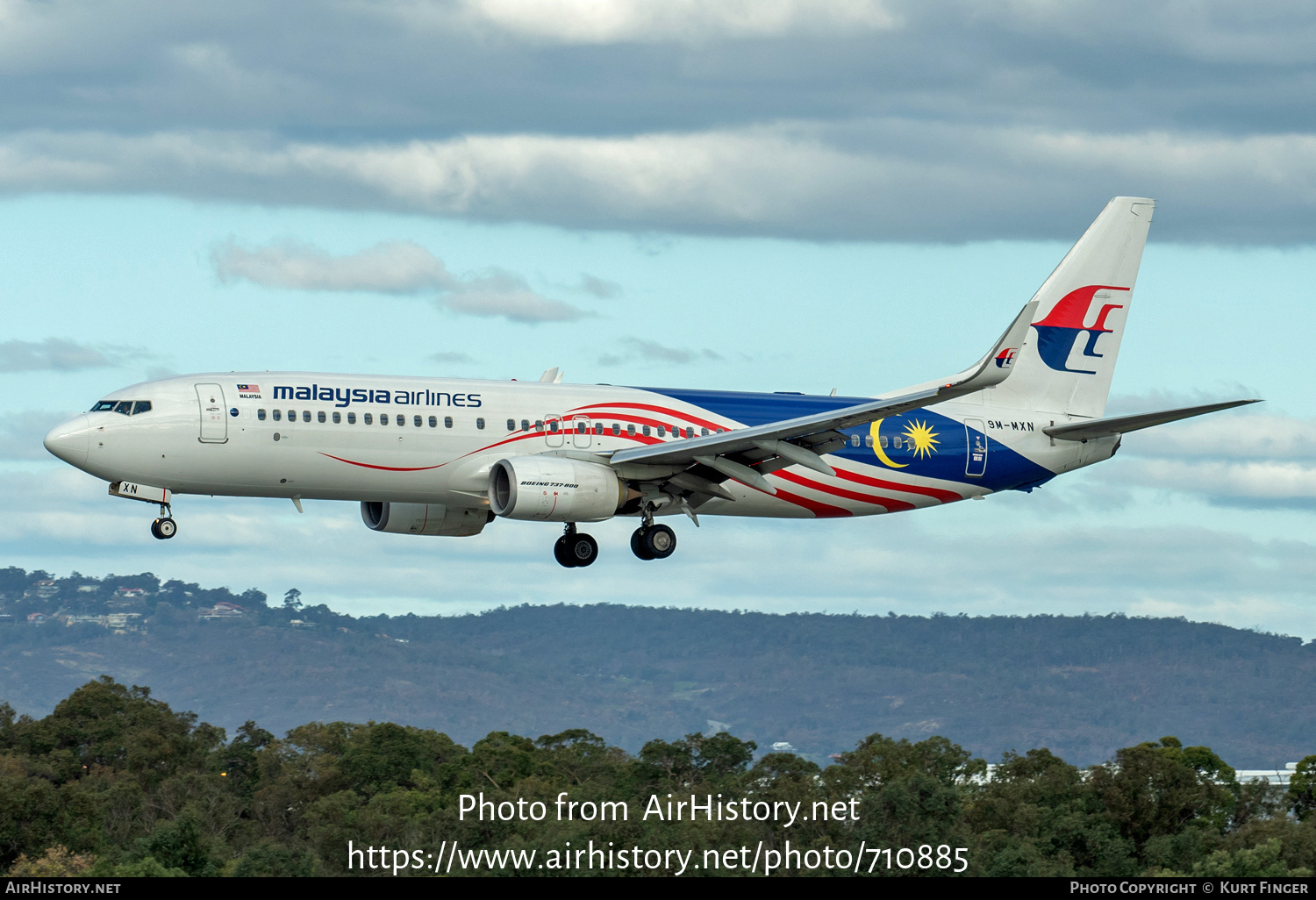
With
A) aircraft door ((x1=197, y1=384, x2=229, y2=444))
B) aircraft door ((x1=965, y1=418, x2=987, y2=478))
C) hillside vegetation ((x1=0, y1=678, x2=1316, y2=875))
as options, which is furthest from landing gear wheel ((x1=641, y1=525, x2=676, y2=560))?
hillside vegetation ((x1=0, y1=678, x2=1316, y2=875))

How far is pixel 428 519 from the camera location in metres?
64.3

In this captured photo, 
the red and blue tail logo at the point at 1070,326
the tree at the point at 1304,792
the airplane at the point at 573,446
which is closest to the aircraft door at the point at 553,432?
the airplane at the point at 573,446

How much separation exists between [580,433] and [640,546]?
4843 mm

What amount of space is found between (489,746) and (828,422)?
316ft

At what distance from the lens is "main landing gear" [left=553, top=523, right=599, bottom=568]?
6269cm

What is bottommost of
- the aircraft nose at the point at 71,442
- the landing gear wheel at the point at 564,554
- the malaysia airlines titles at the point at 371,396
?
the landing gear wheel at the point at 564,554

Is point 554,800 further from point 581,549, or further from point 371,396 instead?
point 371,396

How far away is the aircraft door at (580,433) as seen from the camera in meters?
60.2

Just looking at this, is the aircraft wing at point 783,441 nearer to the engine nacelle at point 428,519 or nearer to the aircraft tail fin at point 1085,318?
the engine nacelle at point 428,519

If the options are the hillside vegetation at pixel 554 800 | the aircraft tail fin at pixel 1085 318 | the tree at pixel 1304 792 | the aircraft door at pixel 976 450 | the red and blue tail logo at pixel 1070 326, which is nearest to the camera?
the aircraft door at pixel 976 450

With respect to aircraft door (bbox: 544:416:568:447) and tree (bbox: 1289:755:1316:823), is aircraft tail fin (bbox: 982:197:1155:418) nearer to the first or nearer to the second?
aircraft door (bbox: 544:416:568:447)

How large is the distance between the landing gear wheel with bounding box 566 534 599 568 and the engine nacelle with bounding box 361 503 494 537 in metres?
3.58

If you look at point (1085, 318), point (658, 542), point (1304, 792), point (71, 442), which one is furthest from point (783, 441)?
point (1304, 792)

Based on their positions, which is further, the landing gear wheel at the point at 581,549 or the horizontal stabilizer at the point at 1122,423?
the landing gear wheel at the point at 581,549
